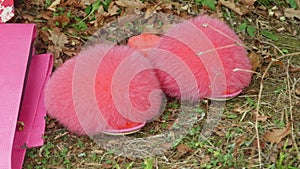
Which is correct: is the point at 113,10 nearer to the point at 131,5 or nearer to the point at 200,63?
the point at 131,5

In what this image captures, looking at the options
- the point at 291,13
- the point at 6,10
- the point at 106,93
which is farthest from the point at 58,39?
the point at 291,13

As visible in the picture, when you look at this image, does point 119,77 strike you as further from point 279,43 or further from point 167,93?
point 279,43

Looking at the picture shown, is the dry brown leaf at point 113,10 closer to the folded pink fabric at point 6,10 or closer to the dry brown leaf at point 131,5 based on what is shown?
the dry brown leaf at point 131,5

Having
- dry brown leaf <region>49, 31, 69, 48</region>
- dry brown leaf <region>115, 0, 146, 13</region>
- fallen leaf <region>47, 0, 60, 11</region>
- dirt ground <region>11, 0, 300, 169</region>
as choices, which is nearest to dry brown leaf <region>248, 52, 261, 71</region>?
dirt ground <region>11, 0, 300, 169</region>

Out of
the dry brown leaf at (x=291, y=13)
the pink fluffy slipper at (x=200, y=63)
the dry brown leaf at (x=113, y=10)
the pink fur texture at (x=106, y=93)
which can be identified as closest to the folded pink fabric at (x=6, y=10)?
the dry brown leaf at (x=113, y=10)

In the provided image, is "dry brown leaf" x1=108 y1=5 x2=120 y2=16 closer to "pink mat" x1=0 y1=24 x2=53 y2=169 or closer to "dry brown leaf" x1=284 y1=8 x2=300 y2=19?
"pink mat" x1=0 y1=24 x2=53 y2=169

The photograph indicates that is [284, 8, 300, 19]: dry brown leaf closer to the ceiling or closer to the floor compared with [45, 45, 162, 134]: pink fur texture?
closer to the ceiling
